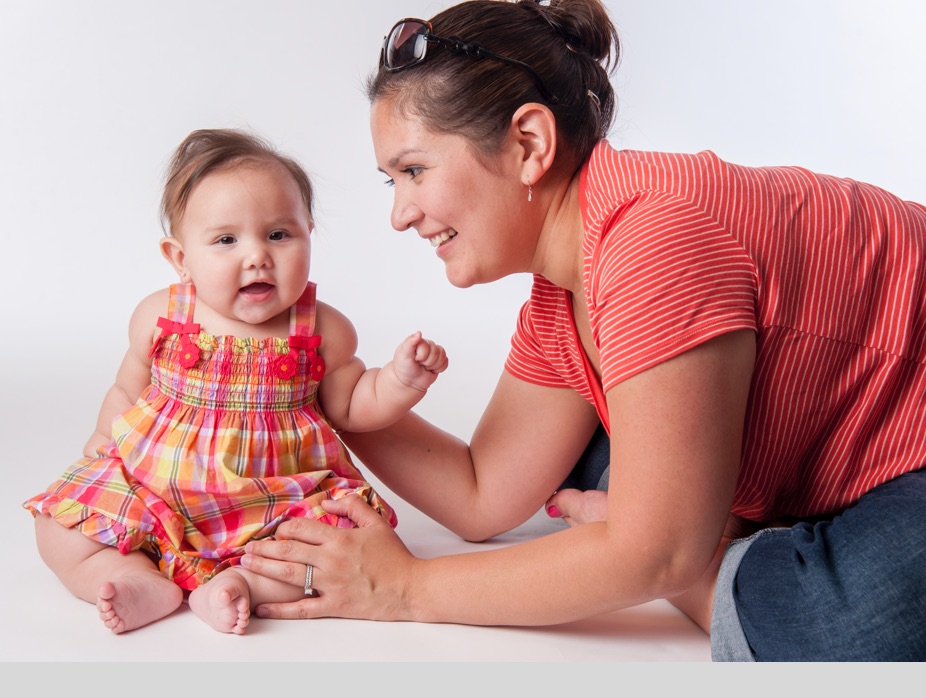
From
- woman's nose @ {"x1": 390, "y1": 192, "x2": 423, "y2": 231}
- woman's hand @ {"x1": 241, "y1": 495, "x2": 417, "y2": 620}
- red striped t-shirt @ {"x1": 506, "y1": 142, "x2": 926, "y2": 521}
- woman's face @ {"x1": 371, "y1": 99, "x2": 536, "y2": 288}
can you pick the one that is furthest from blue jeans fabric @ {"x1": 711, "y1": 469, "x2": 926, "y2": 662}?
woman's nose @ {"x1": 390, "y1": 192, "x2": 423, "y2": 231}

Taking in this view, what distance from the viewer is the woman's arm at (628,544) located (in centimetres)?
150

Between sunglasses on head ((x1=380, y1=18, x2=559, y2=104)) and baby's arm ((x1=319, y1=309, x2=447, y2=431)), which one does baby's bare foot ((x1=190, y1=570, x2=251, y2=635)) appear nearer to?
baby's arm ((x1=319, y1=309, x2=447, y2=431))

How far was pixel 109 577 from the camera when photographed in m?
1.79

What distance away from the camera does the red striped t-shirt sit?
60.0 inches

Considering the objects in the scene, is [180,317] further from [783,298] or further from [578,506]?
[783,298]

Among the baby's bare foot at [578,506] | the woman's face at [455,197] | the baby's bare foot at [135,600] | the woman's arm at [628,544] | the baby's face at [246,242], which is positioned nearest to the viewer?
the woman's arm at [628,544]

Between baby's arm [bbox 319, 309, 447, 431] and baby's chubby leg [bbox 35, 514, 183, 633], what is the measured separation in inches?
18.8

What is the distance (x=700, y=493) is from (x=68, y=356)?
2484 millimetres

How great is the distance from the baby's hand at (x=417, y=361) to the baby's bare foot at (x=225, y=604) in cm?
48

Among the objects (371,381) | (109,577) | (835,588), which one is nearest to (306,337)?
(371,381)

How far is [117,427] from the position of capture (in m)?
2.01

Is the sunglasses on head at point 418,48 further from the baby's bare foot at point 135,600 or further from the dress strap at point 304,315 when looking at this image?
the baby's bare foot at point 135,600

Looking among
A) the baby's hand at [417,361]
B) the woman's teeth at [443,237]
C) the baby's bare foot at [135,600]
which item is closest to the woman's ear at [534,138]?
the woman's teeth at [443,237]

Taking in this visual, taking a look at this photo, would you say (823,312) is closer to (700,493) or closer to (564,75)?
(700,493)
